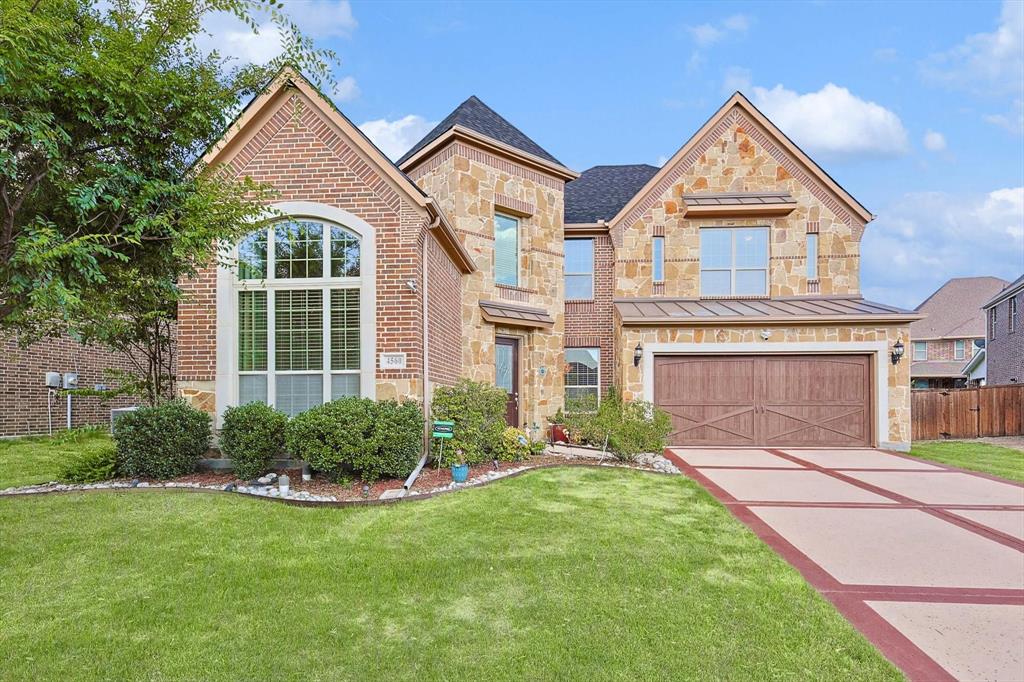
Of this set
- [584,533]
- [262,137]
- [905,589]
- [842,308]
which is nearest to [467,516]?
[584,533]

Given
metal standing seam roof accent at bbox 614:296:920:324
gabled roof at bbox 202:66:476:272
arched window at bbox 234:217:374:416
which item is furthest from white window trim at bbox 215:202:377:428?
metal standing seam roof accent at bbox 614:296:920:324

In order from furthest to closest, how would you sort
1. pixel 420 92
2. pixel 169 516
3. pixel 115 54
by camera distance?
pixel 420 92 < pixel 169 516 < pixel 115 54

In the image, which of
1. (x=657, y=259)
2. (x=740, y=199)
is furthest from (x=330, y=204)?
(x=740, y=199)

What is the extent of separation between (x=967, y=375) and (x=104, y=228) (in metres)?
40.0

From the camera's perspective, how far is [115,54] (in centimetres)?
418

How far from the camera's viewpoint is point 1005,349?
23312 mm

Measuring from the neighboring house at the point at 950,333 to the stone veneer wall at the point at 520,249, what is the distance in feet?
96.0

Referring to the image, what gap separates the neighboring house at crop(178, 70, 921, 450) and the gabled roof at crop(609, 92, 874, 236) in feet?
0.18

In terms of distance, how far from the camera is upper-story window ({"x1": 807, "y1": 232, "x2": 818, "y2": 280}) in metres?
14.7

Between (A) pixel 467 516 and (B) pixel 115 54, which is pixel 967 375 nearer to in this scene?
(A) pixel 467 516

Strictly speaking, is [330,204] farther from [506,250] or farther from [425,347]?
[506,250]

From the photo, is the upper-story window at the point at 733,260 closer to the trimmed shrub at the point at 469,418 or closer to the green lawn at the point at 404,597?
the trimmed shrub at the point at 469,418

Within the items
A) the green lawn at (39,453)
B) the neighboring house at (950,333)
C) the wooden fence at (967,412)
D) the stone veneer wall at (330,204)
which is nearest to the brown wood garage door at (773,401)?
the wooden fence at (967,412)

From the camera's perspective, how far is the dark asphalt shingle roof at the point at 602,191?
607 inches
